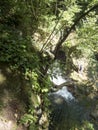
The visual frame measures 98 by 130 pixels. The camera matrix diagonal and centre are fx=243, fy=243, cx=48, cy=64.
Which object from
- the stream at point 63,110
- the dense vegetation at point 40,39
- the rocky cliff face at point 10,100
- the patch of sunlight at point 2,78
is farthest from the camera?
the stream at point 63,110

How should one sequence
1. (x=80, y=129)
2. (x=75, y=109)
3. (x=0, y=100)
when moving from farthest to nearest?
(x=75, y=109) < (x=80, y=129) < (x=0, y=100)

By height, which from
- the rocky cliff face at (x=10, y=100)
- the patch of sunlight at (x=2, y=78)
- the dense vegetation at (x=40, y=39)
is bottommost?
the rocky cliff face at (x=10, y=100)

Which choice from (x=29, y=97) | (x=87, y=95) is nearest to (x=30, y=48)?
(x=29, y=97)

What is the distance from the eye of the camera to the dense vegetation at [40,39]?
6.46 metres

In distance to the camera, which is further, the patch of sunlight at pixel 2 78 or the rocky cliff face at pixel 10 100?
the patch of sunlight at pixel 2 78

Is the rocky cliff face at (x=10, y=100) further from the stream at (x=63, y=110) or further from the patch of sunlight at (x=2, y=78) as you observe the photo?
the stream at (x=63, y=110)

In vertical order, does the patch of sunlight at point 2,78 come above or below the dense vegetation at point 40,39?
below

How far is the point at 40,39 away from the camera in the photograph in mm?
10664

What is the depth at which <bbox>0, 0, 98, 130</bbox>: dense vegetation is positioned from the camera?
6.46m

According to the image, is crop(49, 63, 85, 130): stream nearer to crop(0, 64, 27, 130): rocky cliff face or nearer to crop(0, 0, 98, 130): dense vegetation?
crop(0, 0, 98, 130): dense vegetation

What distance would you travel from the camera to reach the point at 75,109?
30.9 ft

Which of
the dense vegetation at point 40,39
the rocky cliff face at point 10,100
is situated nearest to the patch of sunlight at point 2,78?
the rocky cliff face at point 10,100

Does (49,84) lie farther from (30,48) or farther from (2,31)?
(2,31)

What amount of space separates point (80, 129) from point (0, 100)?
12.4 feet
